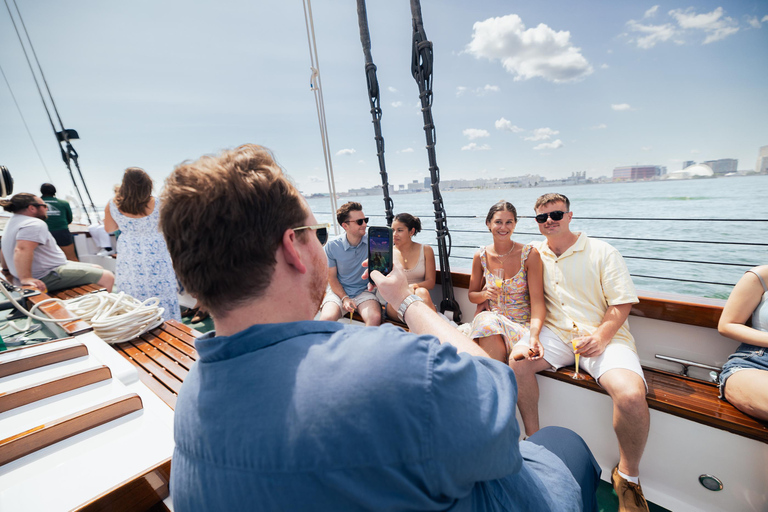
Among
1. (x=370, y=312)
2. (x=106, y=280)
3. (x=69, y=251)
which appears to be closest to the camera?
(x=370, y=312)

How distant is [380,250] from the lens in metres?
1.52

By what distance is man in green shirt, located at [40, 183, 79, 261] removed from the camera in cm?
471

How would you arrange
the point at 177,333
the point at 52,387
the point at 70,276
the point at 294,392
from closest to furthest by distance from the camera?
the point at 294,392, the point at 52,387, the point at 177,333, the point at 70,276

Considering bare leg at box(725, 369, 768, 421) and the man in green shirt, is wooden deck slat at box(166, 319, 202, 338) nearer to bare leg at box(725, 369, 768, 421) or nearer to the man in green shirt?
bare leg at box(725, 369, 768, 421)

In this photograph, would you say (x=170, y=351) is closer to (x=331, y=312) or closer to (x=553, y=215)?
(x=331, y=312)

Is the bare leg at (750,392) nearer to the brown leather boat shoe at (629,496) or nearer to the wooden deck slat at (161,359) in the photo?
the brown leather boat shoe at (629,496)

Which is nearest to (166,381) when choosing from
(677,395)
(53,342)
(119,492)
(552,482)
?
(53,342)

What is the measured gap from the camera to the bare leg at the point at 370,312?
97.7 inches

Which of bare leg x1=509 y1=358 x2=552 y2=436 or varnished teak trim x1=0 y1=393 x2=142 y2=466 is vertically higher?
varnished teak trim x1=0 y1=393 x2=142 y2=466

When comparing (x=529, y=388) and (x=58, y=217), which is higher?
(x=58, y=217)

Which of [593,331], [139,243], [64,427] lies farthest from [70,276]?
[593,331]

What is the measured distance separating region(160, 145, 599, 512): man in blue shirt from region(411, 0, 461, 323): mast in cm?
184

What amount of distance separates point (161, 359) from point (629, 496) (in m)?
2.19

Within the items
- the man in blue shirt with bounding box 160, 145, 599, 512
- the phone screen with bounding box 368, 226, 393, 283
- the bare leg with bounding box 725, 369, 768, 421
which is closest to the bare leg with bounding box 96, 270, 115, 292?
the phone screen with bounding box 368, 226, 393, 283
